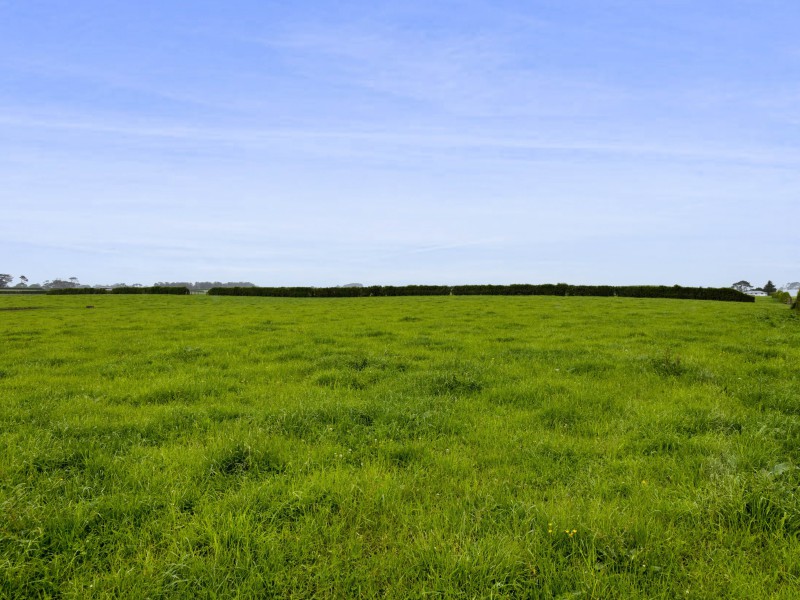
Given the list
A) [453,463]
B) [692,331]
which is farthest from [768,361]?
[453,463]

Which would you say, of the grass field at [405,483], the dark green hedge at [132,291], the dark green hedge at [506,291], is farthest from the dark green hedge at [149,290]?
the grass field at [405,483]

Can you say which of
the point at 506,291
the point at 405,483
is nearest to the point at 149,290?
the point at 506,291

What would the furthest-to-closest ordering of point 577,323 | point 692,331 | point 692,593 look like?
point 577,323 → point 692,331 → point 692,593

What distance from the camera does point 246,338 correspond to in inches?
566

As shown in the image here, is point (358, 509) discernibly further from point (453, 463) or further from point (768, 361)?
point (768, 361)

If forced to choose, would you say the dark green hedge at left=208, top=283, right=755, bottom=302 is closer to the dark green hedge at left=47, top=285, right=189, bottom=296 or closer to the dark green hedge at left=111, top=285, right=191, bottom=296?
the dark green hedge at left=111, top=285, right=191, bottom=296

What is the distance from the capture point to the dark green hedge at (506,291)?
4903 centimetres

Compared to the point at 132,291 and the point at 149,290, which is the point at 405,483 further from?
the point at 132,291

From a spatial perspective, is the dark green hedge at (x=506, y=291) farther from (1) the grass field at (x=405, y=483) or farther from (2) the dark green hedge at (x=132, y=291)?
(1) the grass field at (x=405, y=483)

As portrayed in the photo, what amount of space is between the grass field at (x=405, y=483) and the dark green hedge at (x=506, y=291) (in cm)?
4600

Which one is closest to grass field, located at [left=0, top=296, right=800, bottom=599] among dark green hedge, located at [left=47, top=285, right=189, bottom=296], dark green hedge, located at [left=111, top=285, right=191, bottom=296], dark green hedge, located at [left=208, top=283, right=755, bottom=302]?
dark green hedge, located at [left=208, top=283, right=755, bottom=302]

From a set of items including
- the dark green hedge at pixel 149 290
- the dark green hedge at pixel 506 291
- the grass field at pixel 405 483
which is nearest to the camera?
the grass field at pixel 405 483

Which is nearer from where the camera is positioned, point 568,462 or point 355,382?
point 568,462

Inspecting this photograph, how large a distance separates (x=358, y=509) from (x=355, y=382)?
4.56 metres
